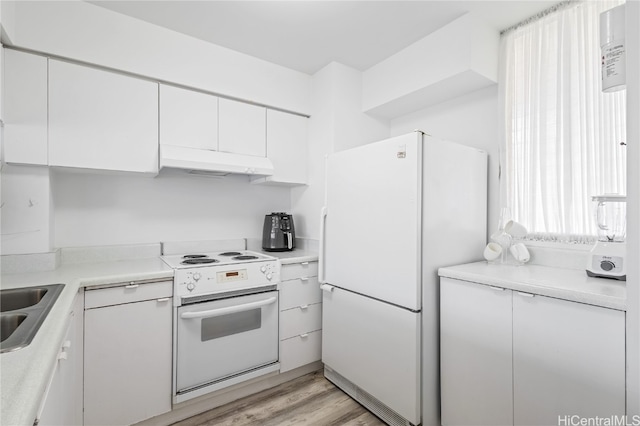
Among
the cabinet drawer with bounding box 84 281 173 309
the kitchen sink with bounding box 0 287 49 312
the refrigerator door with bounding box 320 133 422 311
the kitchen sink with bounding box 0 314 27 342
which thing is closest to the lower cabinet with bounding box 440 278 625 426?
the refrigerator door with bounding box 320 133 422 311

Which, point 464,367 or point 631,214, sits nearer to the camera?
point 631,214

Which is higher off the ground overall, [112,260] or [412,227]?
[412,227]

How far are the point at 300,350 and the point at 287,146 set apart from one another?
5.54 ft

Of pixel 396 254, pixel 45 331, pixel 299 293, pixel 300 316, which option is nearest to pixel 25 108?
pixel 45 331

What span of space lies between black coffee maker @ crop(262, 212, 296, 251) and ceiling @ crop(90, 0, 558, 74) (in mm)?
1349

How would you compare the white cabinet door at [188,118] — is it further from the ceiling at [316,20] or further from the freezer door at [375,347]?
the freezer door at [375,347]

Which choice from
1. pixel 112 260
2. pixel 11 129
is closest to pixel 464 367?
pixel 112 260

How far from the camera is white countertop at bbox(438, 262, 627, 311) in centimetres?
119

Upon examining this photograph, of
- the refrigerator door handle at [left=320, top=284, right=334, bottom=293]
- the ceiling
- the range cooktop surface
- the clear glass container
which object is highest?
the ceiling

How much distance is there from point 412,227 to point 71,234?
2232mm

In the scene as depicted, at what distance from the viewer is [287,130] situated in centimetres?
273

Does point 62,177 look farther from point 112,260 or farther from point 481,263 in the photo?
point 481,263

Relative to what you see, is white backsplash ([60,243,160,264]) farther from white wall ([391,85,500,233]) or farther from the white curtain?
the white curtain

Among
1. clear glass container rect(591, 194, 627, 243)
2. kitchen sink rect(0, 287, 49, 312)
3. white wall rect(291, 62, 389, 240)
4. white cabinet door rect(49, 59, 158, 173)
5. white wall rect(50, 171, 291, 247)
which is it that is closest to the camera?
kitchen sink rect(0, 287, 49, 312)
